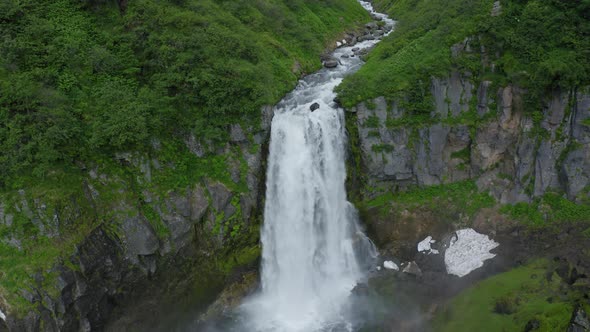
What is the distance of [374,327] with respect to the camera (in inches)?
671

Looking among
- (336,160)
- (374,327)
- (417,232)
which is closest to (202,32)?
(336,160)

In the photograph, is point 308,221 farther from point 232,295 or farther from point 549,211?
point 549,211

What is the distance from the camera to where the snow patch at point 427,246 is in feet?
65.9

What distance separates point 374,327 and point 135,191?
1176cm

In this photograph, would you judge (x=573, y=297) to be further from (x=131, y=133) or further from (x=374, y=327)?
(x=131, y=133)

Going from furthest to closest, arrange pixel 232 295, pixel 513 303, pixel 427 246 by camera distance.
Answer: pixel 427 246
pixel 232 295
pixel 513 303

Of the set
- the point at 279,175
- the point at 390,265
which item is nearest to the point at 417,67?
the point at 279,175

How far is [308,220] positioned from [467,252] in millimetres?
7794

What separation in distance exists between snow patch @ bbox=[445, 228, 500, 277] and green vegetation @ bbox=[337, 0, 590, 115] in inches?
250

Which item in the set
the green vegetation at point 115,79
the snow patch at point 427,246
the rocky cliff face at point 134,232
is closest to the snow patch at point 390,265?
the snow patch at point 427,246

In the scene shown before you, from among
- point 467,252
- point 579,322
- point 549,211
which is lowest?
point 579,322

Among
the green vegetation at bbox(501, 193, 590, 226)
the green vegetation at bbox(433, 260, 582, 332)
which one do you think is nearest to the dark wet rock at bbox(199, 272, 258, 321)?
the green vegetation at bbox(433, 260, 582, 332)

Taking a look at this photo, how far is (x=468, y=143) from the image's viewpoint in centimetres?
2109

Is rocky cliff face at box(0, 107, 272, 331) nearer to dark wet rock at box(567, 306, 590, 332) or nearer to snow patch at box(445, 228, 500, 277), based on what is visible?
snow patch at box(445, 228, 500, 277)
